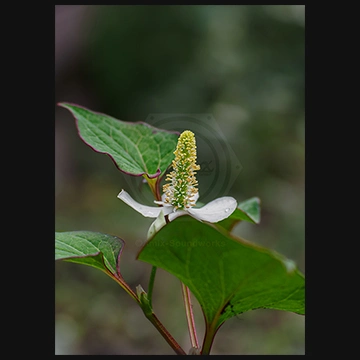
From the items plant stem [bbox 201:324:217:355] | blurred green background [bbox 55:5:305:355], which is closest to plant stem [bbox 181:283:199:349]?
plant stem [bbox 201:324:217:355]

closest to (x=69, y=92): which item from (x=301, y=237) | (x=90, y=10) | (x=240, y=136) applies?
(x=90, y=10)

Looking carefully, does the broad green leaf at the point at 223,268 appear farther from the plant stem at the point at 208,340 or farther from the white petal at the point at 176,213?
the white petal at the point at 176,213

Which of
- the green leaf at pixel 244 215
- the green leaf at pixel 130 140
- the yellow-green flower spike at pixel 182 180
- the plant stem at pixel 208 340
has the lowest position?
the plant stem at pixel 208 340

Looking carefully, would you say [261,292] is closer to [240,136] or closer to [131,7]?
[240,136]

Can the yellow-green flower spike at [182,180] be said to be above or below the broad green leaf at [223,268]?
above

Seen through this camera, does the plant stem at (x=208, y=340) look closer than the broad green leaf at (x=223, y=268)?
No

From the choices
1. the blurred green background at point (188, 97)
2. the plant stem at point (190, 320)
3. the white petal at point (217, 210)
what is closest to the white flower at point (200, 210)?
the white petal at point (217, 210)
